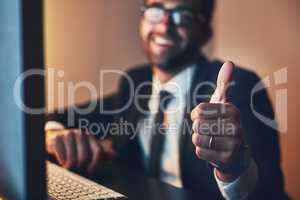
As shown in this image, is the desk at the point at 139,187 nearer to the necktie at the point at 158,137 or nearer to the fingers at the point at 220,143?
the necktie at the point at 158,137

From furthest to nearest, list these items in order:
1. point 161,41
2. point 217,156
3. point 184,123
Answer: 1. point 161,41
2. point 184,123
3. point 217,156

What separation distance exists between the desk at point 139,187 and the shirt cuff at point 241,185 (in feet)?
0.44

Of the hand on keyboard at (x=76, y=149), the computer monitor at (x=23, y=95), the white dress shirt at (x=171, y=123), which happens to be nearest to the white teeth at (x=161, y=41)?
the white dress shirt at (x=171, y=123)

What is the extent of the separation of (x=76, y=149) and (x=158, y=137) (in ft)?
0.77

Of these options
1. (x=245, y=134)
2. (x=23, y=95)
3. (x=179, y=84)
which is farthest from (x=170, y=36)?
(x=23, y=95)

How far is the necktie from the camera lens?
1151 millimetres

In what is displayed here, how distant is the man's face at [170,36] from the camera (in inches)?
45.4

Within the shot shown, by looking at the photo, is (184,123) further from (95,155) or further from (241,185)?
(95,155)

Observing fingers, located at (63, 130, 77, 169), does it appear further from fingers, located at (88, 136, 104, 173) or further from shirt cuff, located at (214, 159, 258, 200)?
shirt cuff, located at (214, 159, 258, 200)

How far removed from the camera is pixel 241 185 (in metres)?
0.79

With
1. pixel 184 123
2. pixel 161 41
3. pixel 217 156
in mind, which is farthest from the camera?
pixel 161 41

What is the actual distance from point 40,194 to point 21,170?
5 centimetres

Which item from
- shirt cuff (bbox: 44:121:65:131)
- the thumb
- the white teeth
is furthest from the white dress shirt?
the thumb

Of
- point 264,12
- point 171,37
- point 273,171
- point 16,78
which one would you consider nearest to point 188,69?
point 171,37
